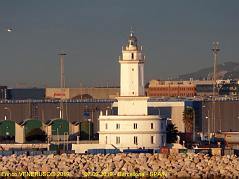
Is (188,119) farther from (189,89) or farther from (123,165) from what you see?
(189,89)

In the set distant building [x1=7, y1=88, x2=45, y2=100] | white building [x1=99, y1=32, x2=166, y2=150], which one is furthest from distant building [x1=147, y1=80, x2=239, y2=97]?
white building [x1=99, y1=32, x2=166, y2=150]

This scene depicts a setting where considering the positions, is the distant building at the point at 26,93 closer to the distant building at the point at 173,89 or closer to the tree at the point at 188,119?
the distant building at the point at 173,89

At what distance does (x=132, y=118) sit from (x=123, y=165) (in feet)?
21.1

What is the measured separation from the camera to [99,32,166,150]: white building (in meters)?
63.3

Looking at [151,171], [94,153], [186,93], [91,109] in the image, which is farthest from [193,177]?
[186,93]

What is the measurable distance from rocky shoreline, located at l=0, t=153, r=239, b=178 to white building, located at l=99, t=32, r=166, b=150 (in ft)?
12.5

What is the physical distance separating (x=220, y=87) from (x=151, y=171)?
105 m

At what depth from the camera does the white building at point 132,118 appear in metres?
63.3

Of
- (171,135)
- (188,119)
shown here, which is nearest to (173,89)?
(188,119)

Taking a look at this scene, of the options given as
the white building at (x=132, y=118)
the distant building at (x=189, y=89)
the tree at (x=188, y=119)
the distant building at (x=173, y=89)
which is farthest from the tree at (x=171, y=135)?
the distant building at (x=173, y=89)

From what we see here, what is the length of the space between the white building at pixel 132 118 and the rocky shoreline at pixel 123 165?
3.81 m

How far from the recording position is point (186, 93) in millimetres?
150500

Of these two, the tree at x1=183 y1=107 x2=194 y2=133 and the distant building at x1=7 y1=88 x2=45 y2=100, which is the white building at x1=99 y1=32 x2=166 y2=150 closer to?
the tree at x1=183 y1=107 x2=194 y2=133

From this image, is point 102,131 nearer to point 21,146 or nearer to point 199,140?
point 21,146
